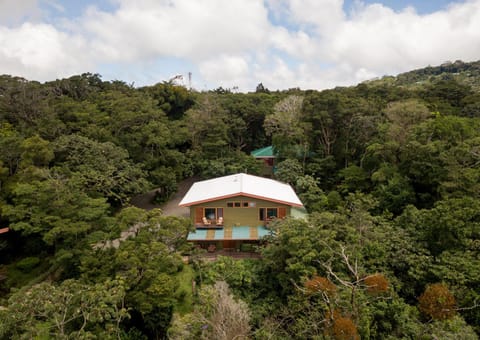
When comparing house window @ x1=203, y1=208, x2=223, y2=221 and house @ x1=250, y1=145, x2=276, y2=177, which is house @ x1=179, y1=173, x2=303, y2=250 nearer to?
house window @ x1=203, y1=208, x2=223, y2=221

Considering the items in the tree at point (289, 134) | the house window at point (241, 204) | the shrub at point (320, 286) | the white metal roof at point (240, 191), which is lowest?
the shrub at point (320, 286)

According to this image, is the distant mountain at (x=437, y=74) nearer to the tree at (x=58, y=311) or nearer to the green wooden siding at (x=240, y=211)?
the green wooden siding at (x=240, y=211)

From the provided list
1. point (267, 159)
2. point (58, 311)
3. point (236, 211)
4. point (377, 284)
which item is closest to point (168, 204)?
point (236, 211)

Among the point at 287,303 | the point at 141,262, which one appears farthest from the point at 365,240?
the point at 141,262

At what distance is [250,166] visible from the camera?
25359mm

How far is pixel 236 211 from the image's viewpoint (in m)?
17.8

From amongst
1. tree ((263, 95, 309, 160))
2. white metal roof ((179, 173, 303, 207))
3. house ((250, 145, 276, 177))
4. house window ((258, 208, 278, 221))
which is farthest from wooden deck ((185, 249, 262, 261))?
house ((250, 145, 276, 177))

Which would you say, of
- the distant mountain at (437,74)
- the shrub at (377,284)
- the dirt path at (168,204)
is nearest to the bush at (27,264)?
the dirt path at (168,204)

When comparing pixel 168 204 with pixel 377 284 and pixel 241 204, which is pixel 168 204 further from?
pixel 377 284

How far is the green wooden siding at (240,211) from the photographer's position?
58.0 feet

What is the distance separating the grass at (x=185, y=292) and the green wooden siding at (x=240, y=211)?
378cm

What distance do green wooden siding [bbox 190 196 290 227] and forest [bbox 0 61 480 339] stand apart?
2876mm

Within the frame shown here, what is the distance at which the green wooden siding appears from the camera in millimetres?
17688

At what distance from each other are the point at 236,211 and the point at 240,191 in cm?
127
